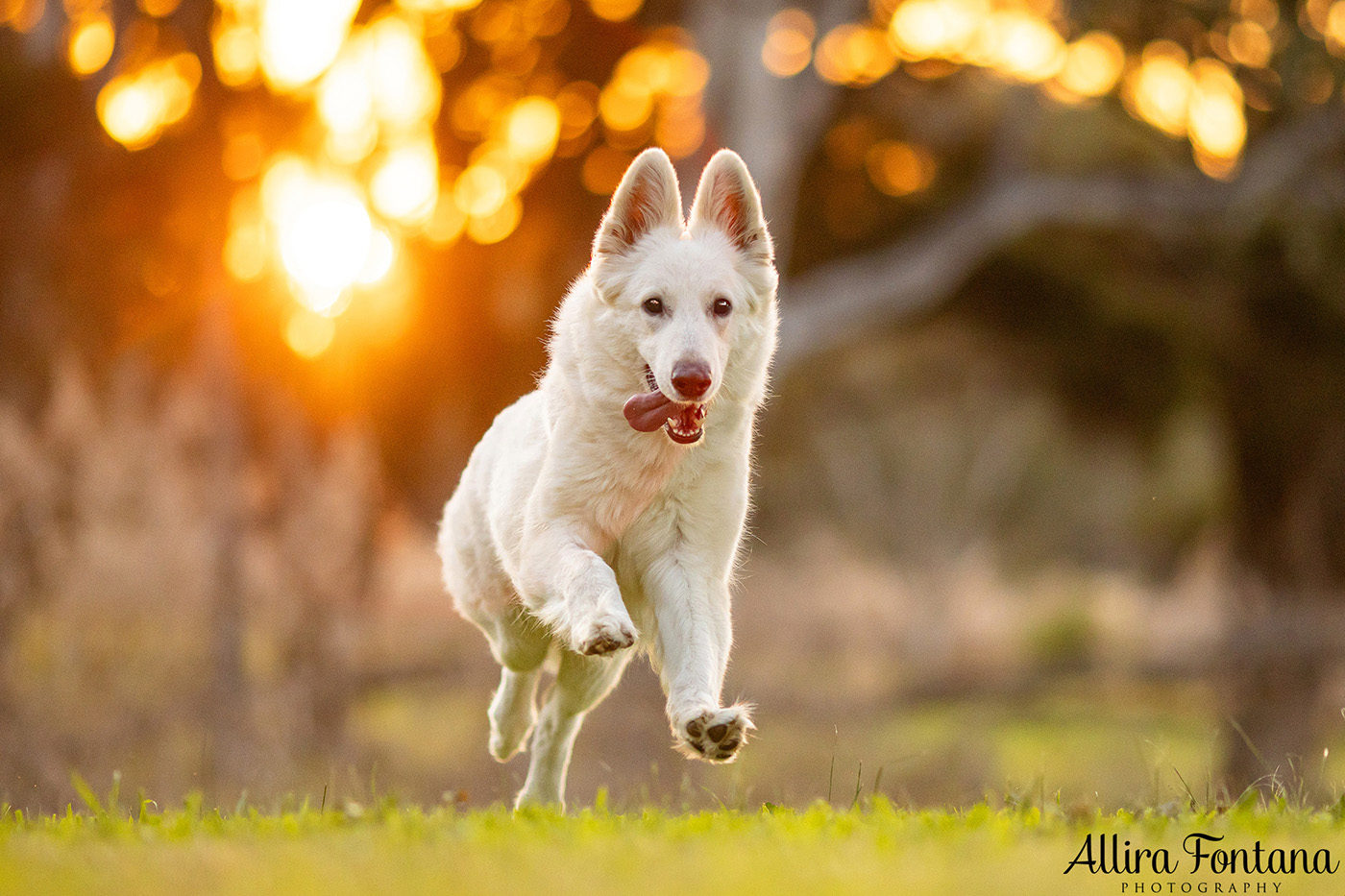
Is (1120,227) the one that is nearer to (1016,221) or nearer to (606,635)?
(1016,221)

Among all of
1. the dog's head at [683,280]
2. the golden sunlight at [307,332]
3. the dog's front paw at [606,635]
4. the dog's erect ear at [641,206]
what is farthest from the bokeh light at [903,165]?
the dog's front paw at [606,635]

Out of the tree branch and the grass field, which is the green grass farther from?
the tree branch

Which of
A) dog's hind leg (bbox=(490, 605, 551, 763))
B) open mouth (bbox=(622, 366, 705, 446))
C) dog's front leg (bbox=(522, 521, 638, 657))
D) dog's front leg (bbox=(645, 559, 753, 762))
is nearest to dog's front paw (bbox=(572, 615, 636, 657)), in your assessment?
dog's front leg (bbox=(522, 521, 638, 657))

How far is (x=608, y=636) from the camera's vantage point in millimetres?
3658

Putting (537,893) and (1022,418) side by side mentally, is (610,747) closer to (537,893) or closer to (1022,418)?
(537,893)

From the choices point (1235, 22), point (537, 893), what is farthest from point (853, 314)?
point (537, 893)

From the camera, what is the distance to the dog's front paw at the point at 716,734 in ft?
11.8

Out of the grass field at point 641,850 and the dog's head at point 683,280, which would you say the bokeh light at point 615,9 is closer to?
the dog's head at point 683,280

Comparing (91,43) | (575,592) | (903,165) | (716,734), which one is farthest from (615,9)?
(716,734)

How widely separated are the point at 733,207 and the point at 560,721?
7.41 ft

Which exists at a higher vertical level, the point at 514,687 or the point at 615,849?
the point at 514,687

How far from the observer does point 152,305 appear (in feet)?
38.7

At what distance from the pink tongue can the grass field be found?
1246 millimetres

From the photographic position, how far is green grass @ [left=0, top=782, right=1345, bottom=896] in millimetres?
2926
